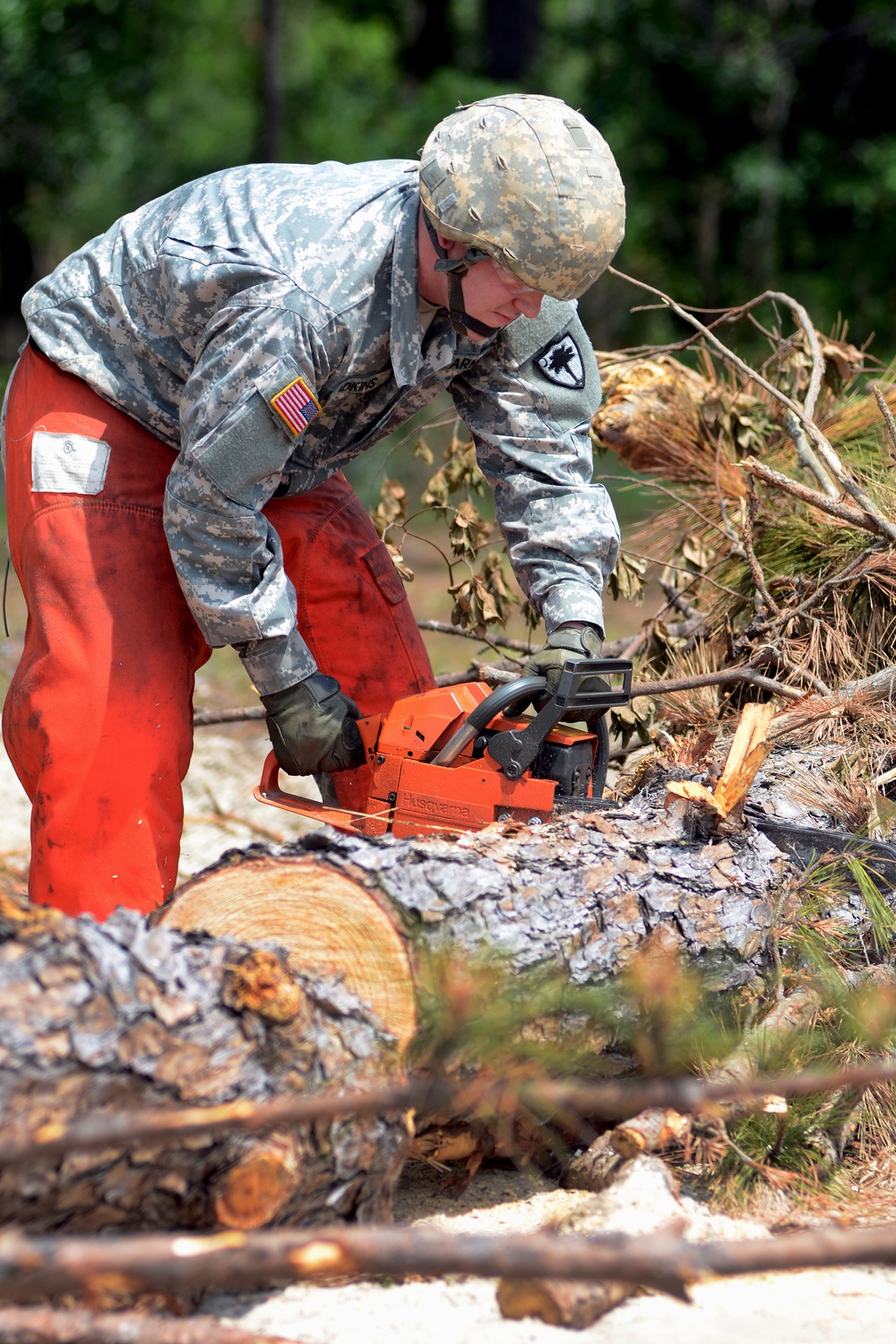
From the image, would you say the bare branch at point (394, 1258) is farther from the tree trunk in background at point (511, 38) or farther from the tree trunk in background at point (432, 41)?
the tree trunk in background at point (432, 41)

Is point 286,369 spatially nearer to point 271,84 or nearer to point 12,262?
point 271,84

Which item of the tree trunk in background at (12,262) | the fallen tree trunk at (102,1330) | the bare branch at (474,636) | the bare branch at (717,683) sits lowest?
the tree trunk in background at (12,262)

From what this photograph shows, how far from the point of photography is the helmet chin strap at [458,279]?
2.38 meters

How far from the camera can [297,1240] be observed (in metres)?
1.17

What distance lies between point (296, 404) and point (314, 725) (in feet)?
2.16

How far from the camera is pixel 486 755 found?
2.38 m

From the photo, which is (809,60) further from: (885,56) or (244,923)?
(244,923)

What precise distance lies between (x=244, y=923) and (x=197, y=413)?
3.33ft

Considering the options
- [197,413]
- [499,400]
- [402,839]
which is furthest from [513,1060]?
[499,400]

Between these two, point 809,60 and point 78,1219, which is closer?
point 78,1219

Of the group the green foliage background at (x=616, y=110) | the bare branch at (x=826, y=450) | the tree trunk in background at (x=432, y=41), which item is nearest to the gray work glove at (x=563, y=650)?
the bare branch at (x=826, y=450)

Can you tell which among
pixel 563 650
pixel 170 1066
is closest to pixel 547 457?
pixel 563 650

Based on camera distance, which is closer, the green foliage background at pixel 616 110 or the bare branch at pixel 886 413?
the bare branch at pixel 886 413

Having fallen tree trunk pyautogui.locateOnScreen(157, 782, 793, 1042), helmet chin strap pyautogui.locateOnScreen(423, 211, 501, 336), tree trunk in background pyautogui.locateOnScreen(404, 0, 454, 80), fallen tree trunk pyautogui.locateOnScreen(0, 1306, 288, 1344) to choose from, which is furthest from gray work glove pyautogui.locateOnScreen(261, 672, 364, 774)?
tree trunk in background pyautogui.locateOnScreen(404, 0, 454, 80)
